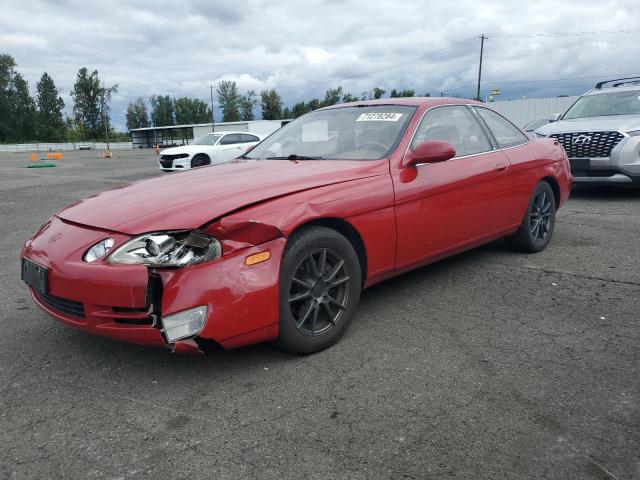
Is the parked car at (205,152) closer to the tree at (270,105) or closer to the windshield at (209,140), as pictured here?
the windshield at (209,140)

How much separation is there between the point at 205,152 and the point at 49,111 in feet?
309

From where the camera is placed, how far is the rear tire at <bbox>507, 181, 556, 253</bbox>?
4.76 meters

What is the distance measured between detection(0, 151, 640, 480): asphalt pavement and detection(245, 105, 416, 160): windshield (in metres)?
1.13

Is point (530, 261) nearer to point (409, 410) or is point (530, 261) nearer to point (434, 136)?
point (434, 136)

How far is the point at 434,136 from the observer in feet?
12.7

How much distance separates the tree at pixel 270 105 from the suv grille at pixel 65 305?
3372 inches

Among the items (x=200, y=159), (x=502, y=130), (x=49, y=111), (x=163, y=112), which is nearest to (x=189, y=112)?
(x=163, y=112)

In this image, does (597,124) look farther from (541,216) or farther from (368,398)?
(368,398)

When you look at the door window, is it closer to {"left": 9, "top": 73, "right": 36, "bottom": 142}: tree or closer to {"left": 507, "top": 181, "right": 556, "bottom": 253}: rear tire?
{"left": 507, "top": 181, "right": 556, "bottom": 253}: rear tire

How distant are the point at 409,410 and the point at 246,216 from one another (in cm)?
123

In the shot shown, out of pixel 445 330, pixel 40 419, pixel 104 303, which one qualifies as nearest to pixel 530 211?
pixel 445 330

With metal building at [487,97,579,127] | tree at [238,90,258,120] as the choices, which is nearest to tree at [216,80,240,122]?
tree at [238,90,258,120]

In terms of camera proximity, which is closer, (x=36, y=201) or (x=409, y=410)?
(x=409, y=410)

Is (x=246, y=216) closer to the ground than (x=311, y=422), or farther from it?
farther from it
